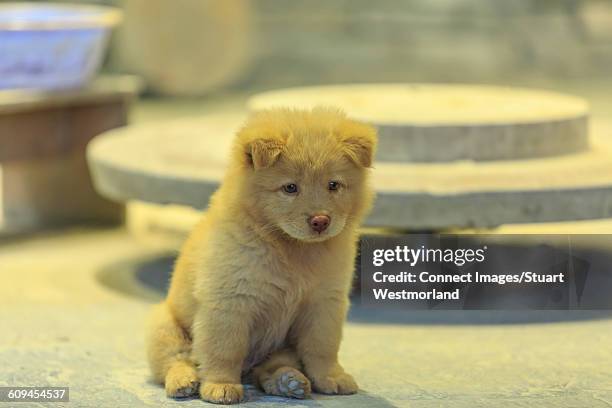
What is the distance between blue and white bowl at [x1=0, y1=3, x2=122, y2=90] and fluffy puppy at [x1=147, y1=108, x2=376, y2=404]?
2623mm

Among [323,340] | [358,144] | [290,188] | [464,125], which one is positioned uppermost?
[464,125]

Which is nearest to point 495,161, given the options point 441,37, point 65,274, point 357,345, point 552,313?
point 552,313

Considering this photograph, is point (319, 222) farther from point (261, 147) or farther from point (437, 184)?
point (437, 184)

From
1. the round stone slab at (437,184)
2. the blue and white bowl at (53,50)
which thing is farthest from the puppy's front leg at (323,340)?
the blue and white bowl at (53,50)

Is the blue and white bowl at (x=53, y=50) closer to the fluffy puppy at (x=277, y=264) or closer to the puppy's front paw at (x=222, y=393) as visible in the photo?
the fluffy puppy at (x=277, y=264)

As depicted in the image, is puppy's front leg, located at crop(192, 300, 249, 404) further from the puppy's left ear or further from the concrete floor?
the puppy's left ear

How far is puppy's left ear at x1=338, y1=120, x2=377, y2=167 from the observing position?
2.46m

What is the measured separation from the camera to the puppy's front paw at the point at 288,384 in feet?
8.25

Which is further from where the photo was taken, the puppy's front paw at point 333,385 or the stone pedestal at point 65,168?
the stone pedestal at point 65,168

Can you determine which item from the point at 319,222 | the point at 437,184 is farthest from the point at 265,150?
the point at 437,184

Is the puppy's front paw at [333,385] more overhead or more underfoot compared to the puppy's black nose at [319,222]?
more underfoot

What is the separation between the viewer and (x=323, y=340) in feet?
8.45

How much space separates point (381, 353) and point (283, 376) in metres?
0.63

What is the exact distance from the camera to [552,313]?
11.5 feet
